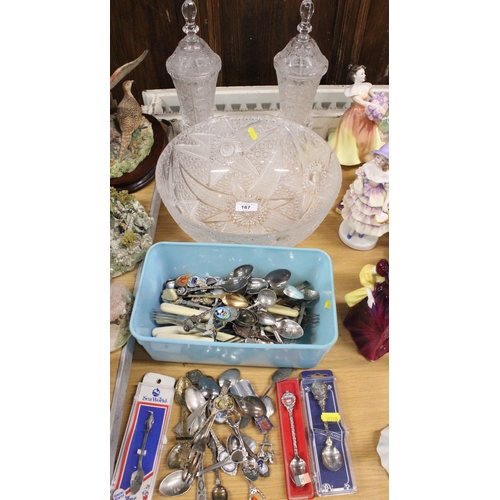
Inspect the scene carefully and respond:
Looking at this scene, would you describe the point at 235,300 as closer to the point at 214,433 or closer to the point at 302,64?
the point at 214,433

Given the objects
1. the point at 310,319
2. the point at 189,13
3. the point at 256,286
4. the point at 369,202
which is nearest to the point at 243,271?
the point at 256,286

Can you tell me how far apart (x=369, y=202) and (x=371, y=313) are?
21 centimetres

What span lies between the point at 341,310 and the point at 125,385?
1.34ft

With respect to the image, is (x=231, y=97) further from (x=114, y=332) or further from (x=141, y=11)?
(x=114, y=332)

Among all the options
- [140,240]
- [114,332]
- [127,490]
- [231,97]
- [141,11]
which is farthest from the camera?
[231,97]

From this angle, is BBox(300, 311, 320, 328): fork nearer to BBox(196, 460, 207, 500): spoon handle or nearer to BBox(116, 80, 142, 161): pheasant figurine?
BBox(196, 460, 207, 500): spoon handle

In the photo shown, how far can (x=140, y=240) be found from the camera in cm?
82

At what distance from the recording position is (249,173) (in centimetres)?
101

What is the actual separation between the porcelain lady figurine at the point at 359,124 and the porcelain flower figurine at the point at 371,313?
0.40 meters

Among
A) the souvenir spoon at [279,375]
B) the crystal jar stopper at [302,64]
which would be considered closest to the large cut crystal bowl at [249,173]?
the crystal jar stopper at [302,64]

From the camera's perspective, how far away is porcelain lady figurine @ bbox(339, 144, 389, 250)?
0.74 m

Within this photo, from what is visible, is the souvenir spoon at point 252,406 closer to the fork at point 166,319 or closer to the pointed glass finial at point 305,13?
the fork at point 166,319

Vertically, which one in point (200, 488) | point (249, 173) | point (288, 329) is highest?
point (249, 173)
